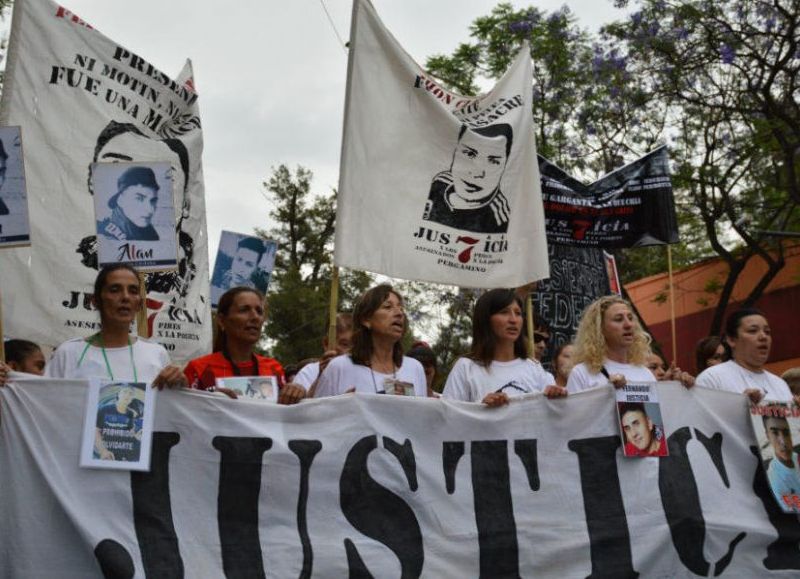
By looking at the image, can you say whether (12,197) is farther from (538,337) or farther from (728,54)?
(728,54)

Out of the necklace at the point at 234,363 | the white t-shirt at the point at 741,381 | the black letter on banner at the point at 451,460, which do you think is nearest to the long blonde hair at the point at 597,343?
the white t-shirt at the point at 741,381

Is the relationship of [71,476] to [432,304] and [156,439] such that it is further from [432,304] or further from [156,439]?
[432,304]

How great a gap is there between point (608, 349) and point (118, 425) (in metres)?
2.83

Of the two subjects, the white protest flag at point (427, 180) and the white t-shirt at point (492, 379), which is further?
the white protest flag at point (427, 180)

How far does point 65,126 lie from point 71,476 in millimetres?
3544

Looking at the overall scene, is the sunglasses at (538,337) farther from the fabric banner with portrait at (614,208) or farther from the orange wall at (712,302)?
the orange wall at (712,302)

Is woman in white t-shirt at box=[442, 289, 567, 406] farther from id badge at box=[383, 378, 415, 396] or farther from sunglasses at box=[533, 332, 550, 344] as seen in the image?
sunglasses at box=[533, 332, 550, 344]

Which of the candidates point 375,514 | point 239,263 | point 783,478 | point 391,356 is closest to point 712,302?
point 239,263

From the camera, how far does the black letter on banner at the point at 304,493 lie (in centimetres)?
537

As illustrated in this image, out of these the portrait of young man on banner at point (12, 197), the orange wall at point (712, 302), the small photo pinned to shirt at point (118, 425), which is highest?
the orange wall at point (712, 302)

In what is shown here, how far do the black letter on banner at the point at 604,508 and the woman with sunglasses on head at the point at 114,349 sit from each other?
218cm

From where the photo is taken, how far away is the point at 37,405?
5.22 metres

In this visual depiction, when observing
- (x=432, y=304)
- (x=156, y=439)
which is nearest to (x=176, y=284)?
(x=156, y=439)

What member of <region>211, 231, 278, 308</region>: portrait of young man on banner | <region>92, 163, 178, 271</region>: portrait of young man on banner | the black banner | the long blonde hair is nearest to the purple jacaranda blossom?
the black banner
